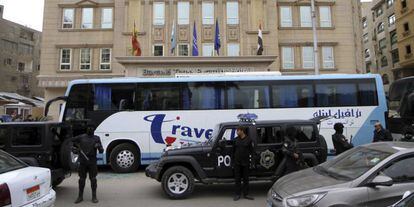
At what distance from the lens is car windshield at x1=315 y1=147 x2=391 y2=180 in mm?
5406

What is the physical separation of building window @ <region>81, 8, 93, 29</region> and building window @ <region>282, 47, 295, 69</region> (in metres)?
16.4

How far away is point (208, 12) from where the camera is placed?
29781 mm

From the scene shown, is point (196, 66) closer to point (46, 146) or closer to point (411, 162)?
point (46, 146)

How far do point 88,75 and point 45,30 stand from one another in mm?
5362

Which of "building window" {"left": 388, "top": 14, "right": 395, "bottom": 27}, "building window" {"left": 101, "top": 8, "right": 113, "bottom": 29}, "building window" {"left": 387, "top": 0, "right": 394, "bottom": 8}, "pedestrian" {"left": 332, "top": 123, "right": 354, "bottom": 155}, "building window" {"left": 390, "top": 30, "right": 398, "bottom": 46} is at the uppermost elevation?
"building window" {"left": 387, "top": 0, "right": 394, "bottom": 8}

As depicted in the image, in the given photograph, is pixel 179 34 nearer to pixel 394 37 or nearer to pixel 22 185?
pixel 22 185

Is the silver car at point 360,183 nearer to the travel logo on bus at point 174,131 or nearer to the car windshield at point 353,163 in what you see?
the car windshield at point 353,163

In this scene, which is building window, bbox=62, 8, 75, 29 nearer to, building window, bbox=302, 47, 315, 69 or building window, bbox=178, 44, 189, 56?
building window, bbox=178, 44, 189, 56

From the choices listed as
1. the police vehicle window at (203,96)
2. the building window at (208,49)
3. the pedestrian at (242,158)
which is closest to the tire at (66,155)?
the pedestrian at (242,158)

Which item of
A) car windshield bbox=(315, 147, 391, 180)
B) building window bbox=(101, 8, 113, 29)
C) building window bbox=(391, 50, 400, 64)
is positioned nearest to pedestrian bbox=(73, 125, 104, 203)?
car windshield bbox=(315, 147, 391, 180)

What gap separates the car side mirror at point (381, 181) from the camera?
4.86m

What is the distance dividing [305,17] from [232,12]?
646 cm

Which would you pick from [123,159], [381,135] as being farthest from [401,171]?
[123,159]

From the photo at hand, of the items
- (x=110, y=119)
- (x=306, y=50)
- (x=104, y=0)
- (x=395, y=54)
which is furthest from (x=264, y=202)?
(x=395, y=54)
